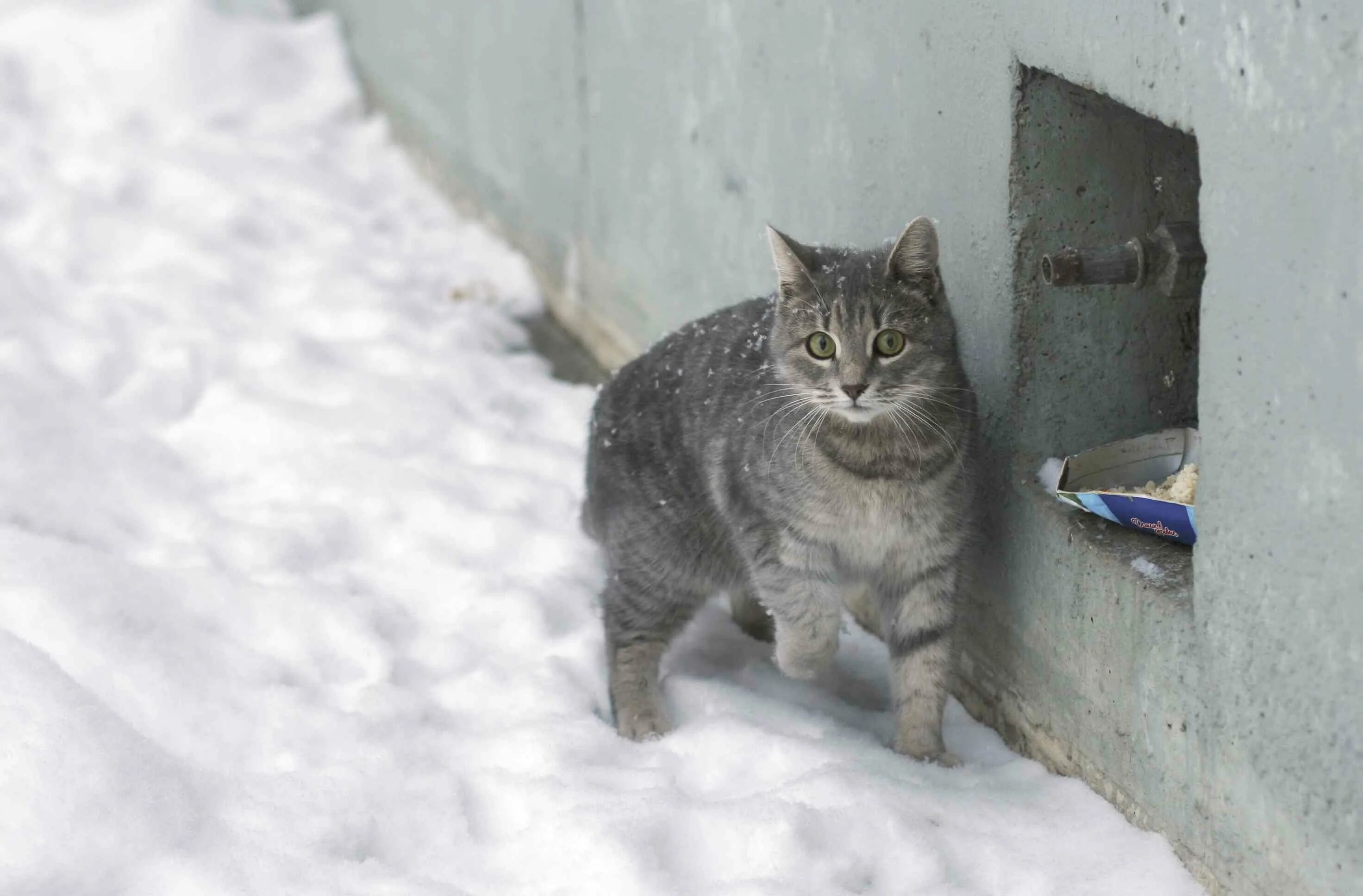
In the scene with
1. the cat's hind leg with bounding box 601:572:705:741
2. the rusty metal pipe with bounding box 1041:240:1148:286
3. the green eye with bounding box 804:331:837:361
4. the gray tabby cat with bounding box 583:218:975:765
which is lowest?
the cat's hind leg with bounding box 601:572:705:741

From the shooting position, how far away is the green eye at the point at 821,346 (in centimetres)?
319

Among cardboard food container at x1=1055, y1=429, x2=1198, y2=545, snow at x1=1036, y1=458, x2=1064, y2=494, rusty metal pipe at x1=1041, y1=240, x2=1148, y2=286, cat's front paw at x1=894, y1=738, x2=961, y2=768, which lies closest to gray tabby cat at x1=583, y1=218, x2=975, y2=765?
cat's front paw at x1=894, y1=738, x2=961, y2=768

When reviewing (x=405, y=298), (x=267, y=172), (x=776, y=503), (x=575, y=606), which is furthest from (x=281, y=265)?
(x=776, y=503)

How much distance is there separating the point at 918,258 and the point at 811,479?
20.8 inches

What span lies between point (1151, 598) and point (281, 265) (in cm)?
467

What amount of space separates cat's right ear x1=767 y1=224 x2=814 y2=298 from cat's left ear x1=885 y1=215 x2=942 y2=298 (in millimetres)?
186

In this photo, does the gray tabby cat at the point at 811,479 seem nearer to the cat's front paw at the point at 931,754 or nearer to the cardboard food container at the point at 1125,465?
the cat's front paw at the point at 931,754

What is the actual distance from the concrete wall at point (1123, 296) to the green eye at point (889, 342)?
0.24 meters

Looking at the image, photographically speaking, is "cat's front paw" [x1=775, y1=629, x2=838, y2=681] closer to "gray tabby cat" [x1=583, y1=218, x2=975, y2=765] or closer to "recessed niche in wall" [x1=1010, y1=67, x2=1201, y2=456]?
"gray tabby cat" [x1=583, y1=218, x2=975, y2=765]

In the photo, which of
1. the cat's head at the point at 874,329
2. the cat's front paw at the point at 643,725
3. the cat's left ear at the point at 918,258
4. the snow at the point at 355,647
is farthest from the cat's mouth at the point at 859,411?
the cat's front paw at the point at 643,725

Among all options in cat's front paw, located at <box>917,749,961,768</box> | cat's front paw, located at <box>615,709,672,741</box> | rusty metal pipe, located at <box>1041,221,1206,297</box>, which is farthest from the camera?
cat's front paw, located at <box>615,709,672,741</box>

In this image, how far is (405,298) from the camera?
6168 mm

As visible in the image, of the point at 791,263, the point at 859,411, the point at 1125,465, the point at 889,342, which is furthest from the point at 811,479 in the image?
the point at 1125,465

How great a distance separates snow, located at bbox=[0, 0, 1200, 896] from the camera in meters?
2.82
